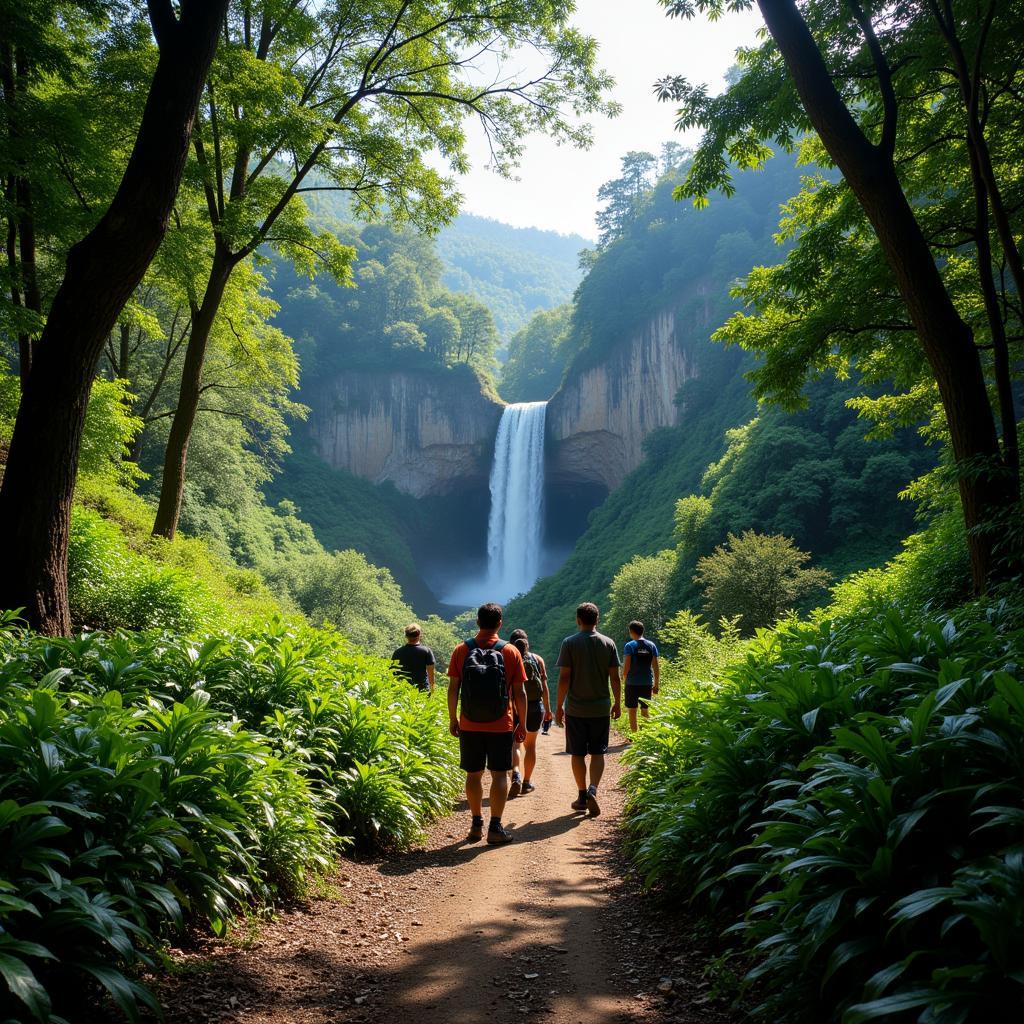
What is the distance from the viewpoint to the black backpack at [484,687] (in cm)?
477

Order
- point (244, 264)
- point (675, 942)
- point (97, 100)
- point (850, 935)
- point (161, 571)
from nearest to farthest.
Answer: point (850, 935)
point (675, 942)
point (161, 571)
point (97, 100)
point (244, 264)

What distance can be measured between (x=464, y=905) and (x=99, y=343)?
4.61 metres

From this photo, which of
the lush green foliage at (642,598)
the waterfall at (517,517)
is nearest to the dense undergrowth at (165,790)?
the lush green foliage at (642,598)

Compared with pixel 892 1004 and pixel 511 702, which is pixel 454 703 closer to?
pixel 511 702

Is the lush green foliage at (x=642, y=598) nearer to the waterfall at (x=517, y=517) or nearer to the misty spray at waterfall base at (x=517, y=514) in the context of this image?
the misty spray at waterfall base at (x=517, y=514)

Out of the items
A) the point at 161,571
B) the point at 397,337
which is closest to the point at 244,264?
the point at 161,571

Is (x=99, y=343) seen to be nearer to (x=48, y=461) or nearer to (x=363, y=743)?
(x=48, y=461)

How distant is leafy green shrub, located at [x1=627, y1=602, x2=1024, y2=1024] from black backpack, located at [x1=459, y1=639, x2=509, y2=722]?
1.45m

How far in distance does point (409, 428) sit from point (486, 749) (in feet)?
192

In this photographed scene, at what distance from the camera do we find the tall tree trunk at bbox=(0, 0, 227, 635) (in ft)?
15.6

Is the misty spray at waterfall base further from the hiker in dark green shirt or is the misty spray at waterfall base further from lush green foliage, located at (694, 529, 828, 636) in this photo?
the hiker in dark green shirt

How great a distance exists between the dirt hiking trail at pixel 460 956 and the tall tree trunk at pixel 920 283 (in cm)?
382

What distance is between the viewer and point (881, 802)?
2141 mm

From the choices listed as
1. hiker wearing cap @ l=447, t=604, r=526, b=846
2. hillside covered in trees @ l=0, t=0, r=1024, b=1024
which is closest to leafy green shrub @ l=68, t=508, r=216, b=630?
hillside covered in trees @ l=0, t=0, r=1024, b=1024
